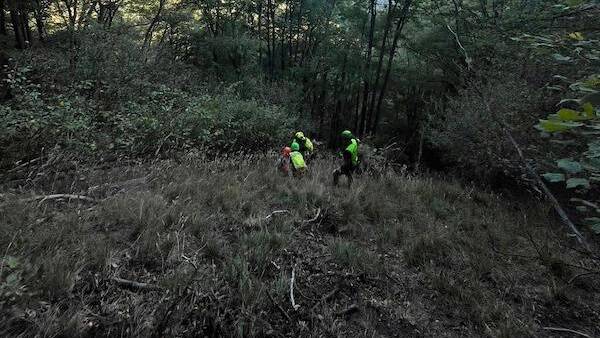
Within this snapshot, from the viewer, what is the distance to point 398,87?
80.9 ft

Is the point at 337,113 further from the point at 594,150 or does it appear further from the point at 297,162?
the point at 594,150

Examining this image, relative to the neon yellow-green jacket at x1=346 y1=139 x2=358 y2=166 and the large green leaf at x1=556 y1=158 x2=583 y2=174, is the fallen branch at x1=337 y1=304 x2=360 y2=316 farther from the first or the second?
the neon yellow-green jacket at x1=346 y1=139 x2=358 y2=166

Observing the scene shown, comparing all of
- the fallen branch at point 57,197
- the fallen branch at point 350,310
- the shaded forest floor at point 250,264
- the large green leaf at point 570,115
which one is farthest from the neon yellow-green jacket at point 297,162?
the large green leaf at point 570,115

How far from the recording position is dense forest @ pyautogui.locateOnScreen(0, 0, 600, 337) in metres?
2.56

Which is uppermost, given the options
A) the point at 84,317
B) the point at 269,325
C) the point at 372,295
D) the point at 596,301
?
the point at 84,317

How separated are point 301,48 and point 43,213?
82.0ft

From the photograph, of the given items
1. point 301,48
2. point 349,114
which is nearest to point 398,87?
point 349,114

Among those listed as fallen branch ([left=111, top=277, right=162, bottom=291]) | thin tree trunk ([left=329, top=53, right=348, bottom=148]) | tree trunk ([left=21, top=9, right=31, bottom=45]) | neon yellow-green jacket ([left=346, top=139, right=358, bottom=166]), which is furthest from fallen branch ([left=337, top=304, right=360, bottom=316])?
thin tree trunk ([left=329, top=53, right=348, bottom=148])

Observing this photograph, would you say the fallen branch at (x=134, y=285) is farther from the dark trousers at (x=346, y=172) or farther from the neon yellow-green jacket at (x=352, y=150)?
the neon yellow-green jacket at (x=352, y=150)

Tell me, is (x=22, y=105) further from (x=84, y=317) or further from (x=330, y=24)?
(x=330, y=24)

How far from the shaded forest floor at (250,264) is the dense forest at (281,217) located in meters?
0.02

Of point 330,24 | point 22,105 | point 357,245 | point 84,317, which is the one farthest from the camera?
point 330,24

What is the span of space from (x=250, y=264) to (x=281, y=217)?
1.56m

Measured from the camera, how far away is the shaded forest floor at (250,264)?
9.39ft
